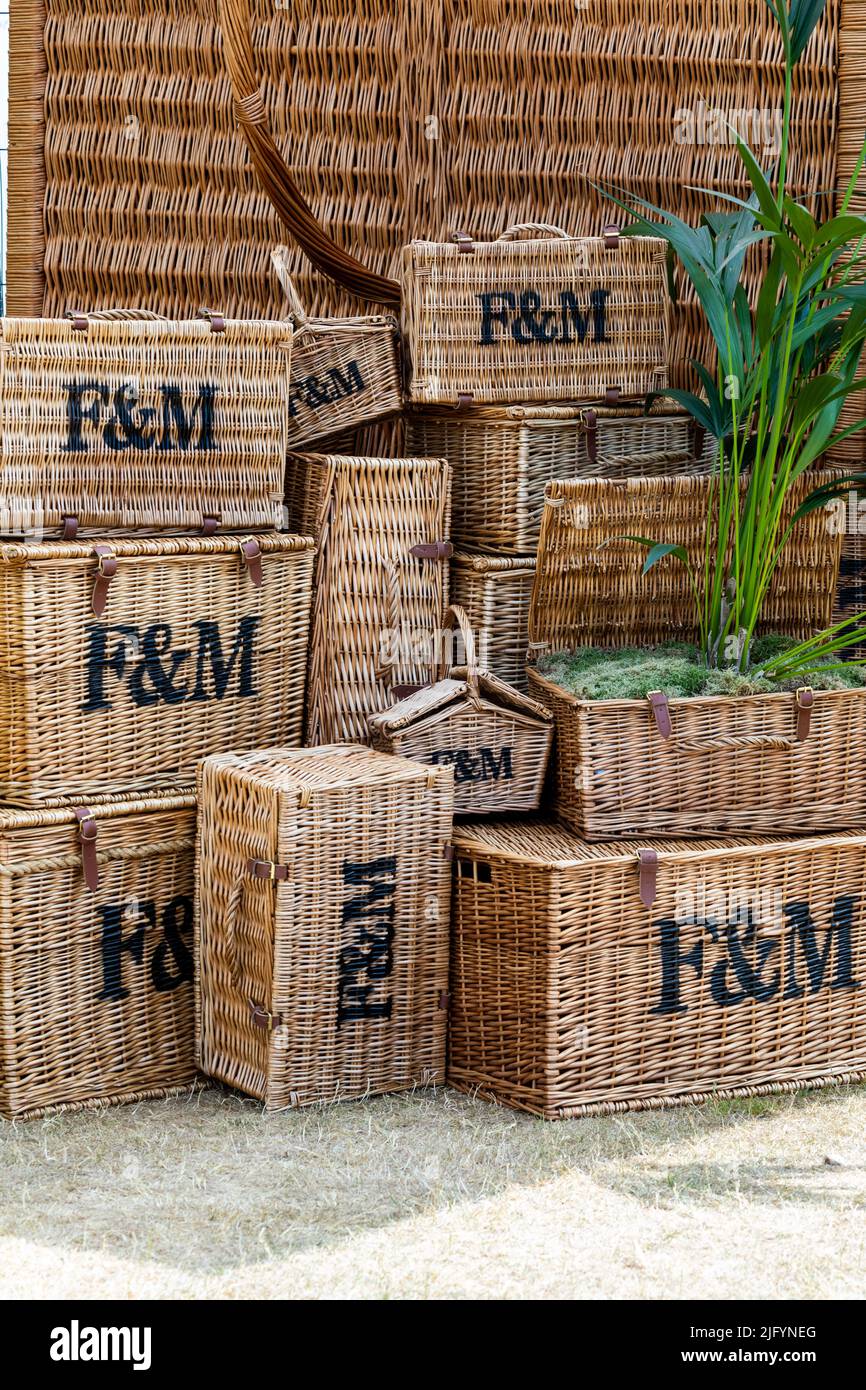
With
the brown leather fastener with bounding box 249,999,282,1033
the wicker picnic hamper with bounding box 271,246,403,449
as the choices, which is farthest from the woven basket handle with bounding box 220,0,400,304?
the brown leather fastener with bounding box 249,999,282,1033

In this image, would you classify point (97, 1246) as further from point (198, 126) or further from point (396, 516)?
point (198, 126)

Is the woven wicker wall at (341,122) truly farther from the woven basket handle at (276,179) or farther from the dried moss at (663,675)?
the dried moss at (663,675)

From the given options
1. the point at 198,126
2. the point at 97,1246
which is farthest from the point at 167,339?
the point at 97,1246

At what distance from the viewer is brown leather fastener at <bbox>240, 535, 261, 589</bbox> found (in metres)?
3.37

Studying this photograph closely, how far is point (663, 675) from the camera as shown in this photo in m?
3.46

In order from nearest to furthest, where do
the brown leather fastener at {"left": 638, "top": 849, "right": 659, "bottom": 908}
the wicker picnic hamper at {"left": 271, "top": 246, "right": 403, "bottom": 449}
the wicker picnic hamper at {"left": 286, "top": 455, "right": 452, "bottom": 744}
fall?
the brown leather fastener at {"left": 638, "top": 849, "right": 659, "bottom": 908} < the wicker picnic hamper at {"left": 286, "top": 455, "right": 452, "bottom": 744} < the wicker picnic hamper at {"left": 271, "top": 246, "right": 403, "bottom": 449}

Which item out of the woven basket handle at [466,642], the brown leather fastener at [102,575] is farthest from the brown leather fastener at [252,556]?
the woven basket handle at [466,642]

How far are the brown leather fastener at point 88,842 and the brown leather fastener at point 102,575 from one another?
371 millimetres

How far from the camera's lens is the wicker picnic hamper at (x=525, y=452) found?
3635 mm

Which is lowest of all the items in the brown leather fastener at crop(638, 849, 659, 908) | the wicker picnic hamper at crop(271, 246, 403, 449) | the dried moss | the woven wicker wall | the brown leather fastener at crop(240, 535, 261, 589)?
the brown leather fastener at crop(638, 849, 659, 908)

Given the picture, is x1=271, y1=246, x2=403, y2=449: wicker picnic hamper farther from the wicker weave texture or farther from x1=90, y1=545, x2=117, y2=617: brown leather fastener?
x1=90, y1=545, x2=117, y2=617: brown leather fastener

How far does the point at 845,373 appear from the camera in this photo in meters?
3.44

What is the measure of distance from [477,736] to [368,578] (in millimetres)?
408

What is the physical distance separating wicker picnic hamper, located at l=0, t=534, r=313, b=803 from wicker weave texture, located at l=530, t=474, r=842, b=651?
0.51 m
